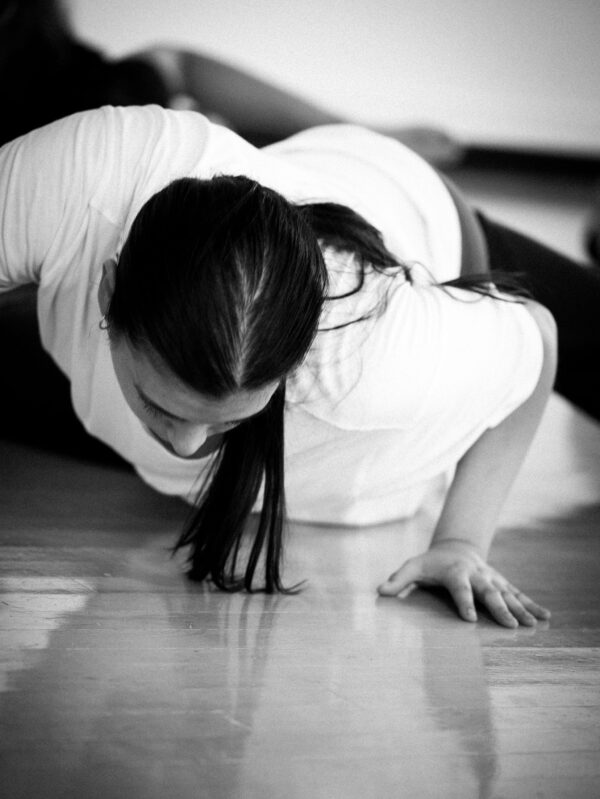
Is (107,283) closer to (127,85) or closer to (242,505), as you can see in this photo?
(242,505)

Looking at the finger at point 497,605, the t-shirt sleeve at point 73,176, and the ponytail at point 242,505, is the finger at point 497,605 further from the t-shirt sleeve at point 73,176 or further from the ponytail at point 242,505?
the t-shirt sleeve at point 73,176

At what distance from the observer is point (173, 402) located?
759 mm

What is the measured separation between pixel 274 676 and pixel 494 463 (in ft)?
1.32

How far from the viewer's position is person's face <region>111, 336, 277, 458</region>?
75 centimetres

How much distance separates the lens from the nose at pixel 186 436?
0.79 metres

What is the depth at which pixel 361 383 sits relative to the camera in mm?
919

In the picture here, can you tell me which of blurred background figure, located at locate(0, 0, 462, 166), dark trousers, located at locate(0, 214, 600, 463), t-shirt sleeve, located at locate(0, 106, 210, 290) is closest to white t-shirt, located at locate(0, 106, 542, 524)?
t-shirt sleeve, located at locate(0, 106, 210, 290)

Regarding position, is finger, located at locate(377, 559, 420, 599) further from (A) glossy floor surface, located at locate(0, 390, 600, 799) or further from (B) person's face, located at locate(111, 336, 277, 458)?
(B) person's face, located at locate(111, 336, 277, 458)

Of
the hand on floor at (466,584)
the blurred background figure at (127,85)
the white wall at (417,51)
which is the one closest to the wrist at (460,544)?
the hand on floor at (466,584)

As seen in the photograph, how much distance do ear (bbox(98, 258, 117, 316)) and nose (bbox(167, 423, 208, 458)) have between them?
113 mm

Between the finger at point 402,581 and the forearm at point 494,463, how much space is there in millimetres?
60

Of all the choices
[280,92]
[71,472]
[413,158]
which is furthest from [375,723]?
[280,92]

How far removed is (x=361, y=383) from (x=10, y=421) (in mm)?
694

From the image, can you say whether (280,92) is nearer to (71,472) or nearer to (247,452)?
(71,472)
